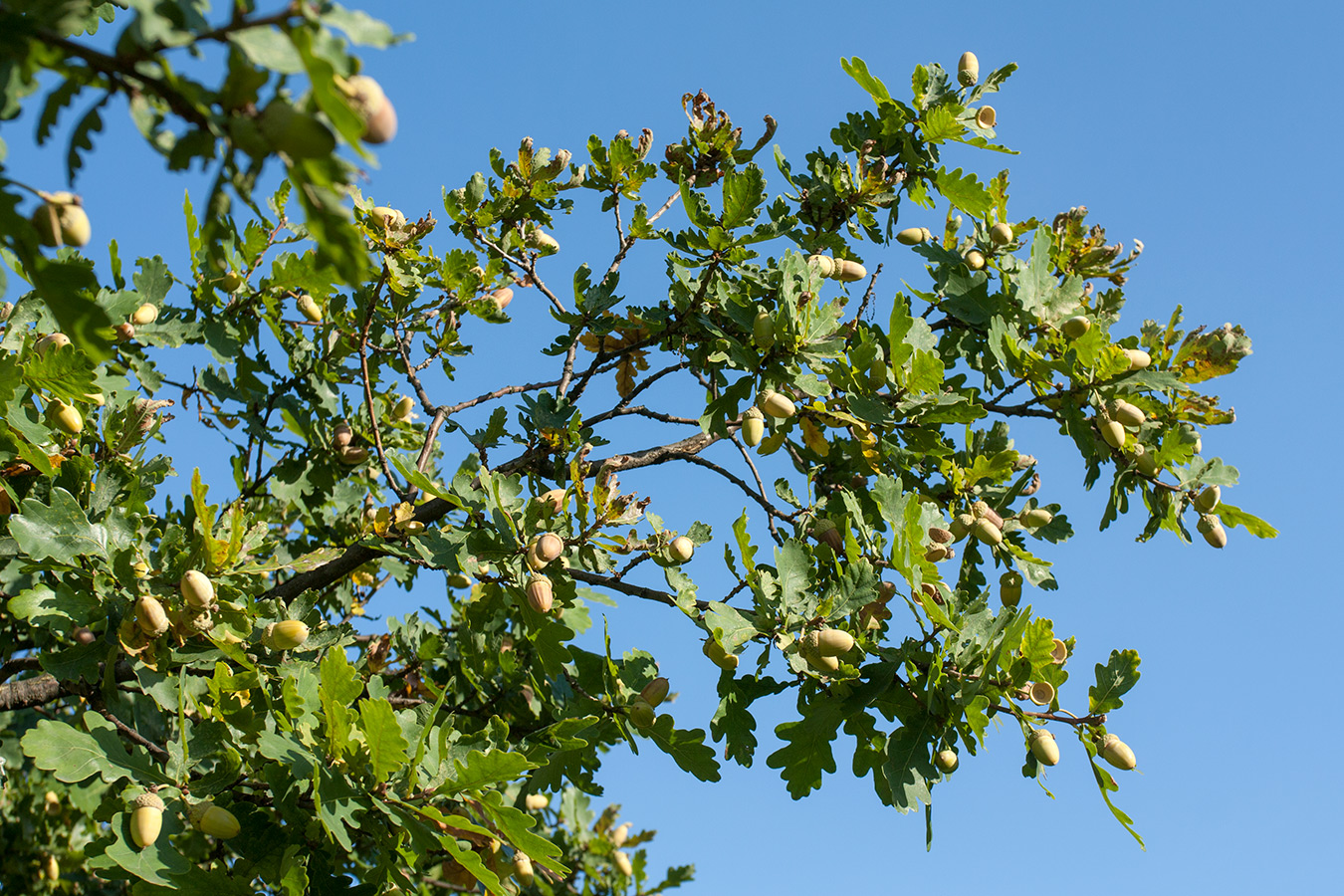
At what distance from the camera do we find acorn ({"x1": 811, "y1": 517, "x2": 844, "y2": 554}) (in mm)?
3154

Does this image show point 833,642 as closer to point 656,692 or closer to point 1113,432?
point 656,692

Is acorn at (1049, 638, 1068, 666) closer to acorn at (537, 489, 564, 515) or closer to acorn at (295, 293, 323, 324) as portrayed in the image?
acorn at (537, 489, 564, 515)

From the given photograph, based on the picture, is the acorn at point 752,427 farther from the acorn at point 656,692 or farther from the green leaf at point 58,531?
the green leaf at point 58,531

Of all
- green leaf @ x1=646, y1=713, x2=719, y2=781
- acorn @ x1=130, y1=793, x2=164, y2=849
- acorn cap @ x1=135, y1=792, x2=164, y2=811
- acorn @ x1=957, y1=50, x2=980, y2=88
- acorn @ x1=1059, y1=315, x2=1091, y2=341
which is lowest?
acorn @ x1=130, y1=793, x2=164, y2=849

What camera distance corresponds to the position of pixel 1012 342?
10.9ft

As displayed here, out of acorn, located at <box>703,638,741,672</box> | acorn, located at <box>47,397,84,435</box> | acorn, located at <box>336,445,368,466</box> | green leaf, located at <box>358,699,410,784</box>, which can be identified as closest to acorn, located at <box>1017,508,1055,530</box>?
acorn, located at <box>703,638,741,672</box>

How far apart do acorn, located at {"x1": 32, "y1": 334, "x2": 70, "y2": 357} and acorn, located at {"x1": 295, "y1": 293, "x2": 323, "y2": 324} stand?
992 millimetres

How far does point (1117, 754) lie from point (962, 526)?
30.4 inches

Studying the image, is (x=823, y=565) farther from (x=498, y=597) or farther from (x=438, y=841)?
(x=438, y=841)

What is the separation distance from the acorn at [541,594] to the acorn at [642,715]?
0.42 m

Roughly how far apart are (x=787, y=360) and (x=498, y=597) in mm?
1111

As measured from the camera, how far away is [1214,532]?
3.18 m

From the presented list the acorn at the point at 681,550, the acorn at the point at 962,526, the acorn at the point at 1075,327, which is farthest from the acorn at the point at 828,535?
the acorn at the point at 1075,327

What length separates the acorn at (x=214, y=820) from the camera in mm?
2510
